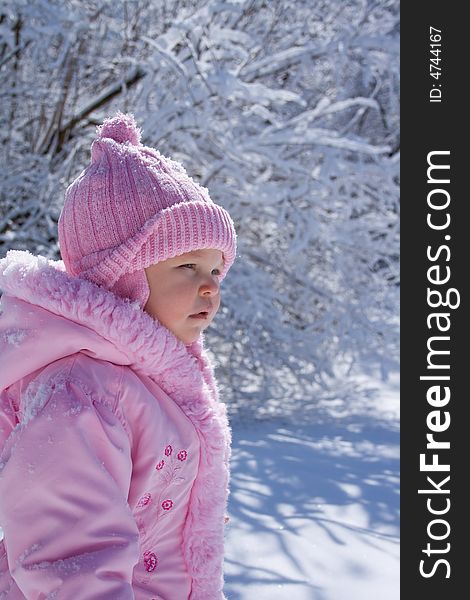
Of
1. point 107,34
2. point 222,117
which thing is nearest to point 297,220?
point 222,117

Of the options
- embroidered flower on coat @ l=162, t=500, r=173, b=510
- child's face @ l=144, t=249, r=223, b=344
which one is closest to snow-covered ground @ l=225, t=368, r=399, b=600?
embroidered flower on coat @ l=162, t=500, r=173, b=510

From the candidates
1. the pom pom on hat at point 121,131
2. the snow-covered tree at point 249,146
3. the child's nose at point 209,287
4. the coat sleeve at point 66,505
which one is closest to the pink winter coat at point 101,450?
the coat sleeve at point 66,505

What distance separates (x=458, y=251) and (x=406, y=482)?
1308mm

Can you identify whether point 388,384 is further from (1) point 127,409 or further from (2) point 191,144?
(1) point 127,409

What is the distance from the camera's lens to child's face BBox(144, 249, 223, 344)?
159 cm

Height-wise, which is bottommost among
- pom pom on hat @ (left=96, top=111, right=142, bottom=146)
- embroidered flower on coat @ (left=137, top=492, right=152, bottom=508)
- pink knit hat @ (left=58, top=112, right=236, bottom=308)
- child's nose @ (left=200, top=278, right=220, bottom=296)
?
embroidered flower on coat @ (left=137, top=492, right=152, bottom=508)

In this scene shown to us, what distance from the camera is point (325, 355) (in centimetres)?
595

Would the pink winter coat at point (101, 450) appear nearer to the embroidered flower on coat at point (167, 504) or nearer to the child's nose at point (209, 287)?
the embroidered flower on coat at point (167, 504)

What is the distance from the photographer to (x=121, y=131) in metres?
1.75

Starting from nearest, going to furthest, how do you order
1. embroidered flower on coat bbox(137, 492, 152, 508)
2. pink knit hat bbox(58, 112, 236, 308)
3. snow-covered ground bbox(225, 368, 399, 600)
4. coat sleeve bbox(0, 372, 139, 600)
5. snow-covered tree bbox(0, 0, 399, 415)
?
coat sleeve bbox(0, 372, 139, 600), embroidered flower on coat bbox(137, 492, 152, 508), pink knit hat bbox(58, 112, 236, 308), snow-covered ground bbox(225, 368, 399, 600), snow-covered tree bbox(0, 0, 399, 415)

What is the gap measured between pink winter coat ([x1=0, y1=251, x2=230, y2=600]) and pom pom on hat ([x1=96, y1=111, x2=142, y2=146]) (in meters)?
0.32

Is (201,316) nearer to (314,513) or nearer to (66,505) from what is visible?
(66,505)

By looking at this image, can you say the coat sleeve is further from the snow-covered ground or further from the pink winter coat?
the snow-covered ground

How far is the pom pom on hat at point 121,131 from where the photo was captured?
5.74ft
